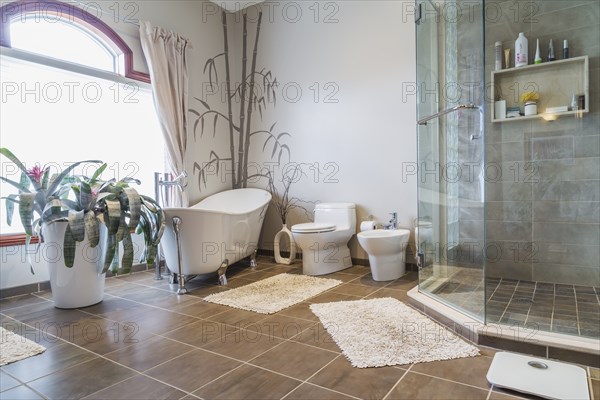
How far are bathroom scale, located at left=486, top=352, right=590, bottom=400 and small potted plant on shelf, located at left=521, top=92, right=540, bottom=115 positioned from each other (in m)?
2.08

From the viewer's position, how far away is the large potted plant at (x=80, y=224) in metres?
2.59

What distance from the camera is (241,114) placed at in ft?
15.8

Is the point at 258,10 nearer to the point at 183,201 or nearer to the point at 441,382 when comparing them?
the point at 183,201

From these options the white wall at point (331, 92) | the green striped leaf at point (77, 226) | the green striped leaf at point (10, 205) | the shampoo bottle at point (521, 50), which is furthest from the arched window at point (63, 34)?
the shampoo bottle at point (521, 50)

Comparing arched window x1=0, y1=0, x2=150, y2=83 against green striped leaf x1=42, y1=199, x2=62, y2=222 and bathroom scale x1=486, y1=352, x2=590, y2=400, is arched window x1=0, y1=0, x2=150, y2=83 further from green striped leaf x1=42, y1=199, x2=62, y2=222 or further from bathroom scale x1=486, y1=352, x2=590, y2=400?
bathroom scale x1=486, y1=352, x2=590, y2=400

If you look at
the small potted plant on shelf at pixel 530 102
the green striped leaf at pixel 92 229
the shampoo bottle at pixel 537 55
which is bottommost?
the green striped leaf at pixel 92 229

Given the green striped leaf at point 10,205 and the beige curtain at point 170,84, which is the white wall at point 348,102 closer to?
the beige curtain at point 170,84

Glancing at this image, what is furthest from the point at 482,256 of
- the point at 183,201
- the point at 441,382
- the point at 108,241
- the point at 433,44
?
the point at 183,201

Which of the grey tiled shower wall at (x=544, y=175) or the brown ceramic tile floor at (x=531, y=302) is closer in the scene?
the brown ceramic tile floor at (x=531, y=302)

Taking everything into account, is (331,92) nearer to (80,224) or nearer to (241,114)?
(241,114)

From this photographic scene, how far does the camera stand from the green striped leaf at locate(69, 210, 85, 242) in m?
2.54

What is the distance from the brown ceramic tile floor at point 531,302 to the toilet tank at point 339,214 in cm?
131

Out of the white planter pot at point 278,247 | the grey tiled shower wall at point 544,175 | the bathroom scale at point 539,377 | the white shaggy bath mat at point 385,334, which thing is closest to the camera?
the bathroom scale at point 539,377

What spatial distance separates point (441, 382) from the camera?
1645 millimetres
